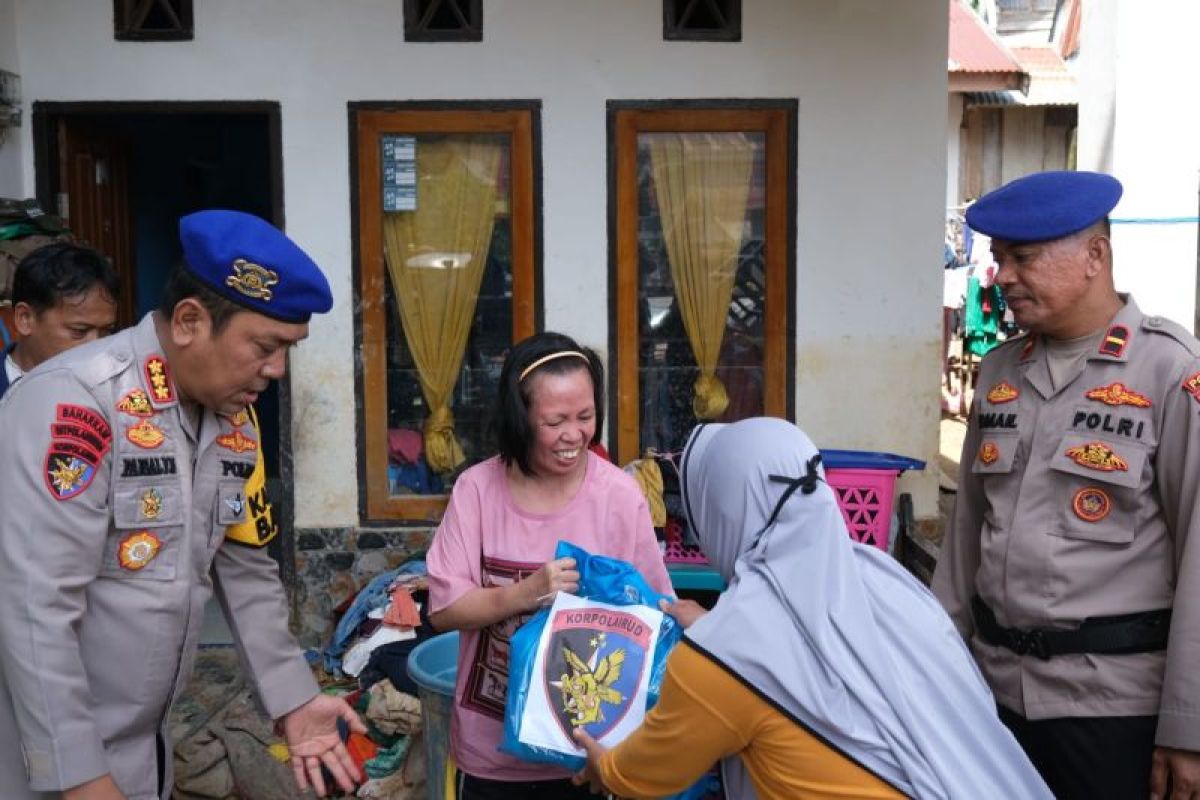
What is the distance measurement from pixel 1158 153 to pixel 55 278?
1229 cm

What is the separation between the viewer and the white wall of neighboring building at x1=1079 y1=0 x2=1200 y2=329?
42.2 ft

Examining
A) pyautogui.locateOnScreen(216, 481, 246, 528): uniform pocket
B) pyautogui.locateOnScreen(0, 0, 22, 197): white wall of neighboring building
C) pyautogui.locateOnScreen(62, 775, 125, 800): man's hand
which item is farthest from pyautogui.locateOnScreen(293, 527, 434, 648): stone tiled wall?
pyautogui.locateOnScreen(62, 775, 125, 800): man's hand

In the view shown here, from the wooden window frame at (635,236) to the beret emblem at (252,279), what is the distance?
13.0 ft

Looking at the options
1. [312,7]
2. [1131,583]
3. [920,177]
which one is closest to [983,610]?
[1131,583]

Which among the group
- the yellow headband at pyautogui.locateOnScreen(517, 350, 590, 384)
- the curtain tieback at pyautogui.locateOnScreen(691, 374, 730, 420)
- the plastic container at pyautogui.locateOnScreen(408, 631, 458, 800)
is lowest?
the plastic container at pyautogui.locateOnScreen(408, 631, 458, 800)

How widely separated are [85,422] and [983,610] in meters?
Result: 2.16

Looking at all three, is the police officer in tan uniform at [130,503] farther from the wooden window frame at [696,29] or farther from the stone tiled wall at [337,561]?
the wooden window frame at [696,29]

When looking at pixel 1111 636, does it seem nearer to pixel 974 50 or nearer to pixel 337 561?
pixel 337 561

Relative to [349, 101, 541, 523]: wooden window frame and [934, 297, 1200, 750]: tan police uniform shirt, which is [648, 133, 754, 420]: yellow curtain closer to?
[349, 101, 541, 523]: wooden window frame

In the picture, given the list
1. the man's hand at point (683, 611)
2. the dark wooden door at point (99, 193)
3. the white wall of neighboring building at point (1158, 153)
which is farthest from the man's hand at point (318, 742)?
the white wall of neighboring building at point (1158, 153)

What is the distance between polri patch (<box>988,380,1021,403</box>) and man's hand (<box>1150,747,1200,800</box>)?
893 mm

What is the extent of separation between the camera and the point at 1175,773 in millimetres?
2648

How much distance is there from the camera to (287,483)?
244 inches

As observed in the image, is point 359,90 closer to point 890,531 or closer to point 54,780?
point 890,531
